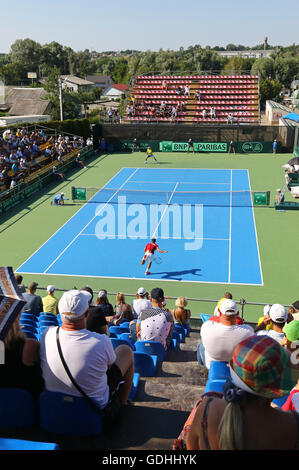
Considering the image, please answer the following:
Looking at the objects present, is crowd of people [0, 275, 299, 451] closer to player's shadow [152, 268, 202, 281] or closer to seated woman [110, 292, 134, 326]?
seated woman [110, 292, 134, 326]

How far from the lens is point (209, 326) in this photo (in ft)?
19.3

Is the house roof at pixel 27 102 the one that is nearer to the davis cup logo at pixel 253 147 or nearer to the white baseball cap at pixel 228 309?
the davis cup logo at pixel 253 147

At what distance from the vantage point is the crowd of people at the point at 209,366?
2.87 m

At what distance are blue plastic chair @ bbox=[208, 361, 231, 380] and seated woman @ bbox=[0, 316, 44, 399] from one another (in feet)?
6.86

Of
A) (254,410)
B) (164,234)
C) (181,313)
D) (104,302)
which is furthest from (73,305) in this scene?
(164,234)

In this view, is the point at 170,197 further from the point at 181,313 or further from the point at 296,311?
the point at 296,311

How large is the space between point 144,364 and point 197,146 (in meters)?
36.7

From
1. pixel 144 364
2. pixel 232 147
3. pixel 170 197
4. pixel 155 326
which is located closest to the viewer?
pixel 144 364

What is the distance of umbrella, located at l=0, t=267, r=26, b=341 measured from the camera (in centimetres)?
409

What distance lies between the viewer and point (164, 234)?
2123 centimetres

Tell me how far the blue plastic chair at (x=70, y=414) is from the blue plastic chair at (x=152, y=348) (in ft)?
10.6

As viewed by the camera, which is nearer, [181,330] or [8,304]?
[8,304]

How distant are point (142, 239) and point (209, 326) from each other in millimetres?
14918

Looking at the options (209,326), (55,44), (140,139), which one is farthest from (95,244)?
(55,44)
